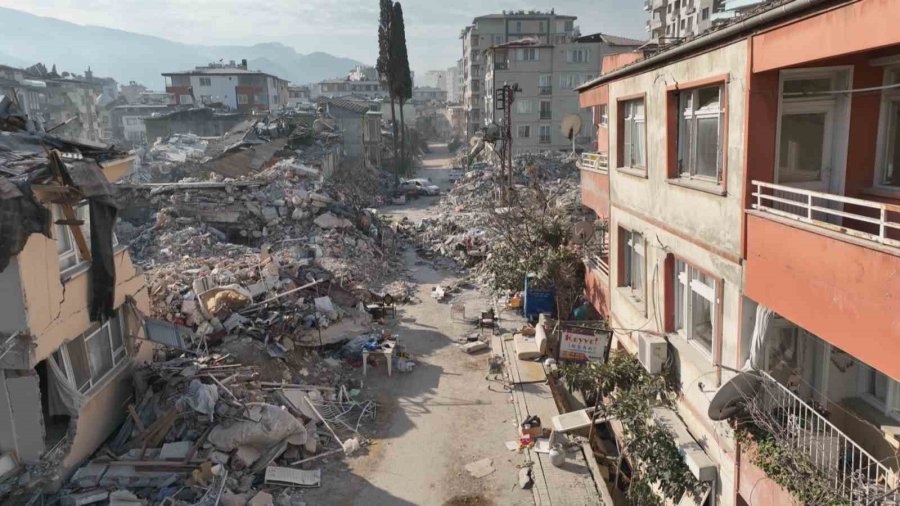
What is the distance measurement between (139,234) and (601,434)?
887 inches

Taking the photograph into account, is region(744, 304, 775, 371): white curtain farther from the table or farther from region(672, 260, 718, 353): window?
the table

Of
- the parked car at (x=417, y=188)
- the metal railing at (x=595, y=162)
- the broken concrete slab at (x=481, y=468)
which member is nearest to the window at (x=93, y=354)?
the broken concrete slab at (x=481, y=468)

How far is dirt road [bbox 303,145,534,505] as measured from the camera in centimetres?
1214

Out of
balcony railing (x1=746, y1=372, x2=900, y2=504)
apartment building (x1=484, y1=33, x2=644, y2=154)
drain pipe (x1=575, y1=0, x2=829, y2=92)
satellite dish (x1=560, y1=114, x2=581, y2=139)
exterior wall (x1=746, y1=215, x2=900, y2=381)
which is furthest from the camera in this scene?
apartment building (x1=484, y1=33, x2=644, y2=154)

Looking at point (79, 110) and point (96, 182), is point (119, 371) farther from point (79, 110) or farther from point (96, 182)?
point (79, 110)

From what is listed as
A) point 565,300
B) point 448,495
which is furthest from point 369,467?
point 565,300

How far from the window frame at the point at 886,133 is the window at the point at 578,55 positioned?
5855cm

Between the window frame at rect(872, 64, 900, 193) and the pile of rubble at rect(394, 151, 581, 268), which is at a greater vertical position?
the window frame at rect(872, 64, 900, 193)

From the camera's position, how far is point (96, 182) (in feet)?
36.6

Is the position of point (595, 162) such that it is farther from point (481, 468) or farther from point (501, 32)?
point (501, 32)

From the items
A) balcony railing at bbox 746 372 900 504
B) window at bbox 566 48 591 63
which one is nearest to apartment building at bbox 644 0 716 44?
window at bbox 566 48 591 63

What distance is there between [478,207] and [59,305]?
108ft

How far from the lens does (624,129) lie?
13500mm

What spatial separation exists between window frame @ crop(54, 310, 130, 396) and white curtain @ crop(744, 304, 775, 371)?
11.3 m
